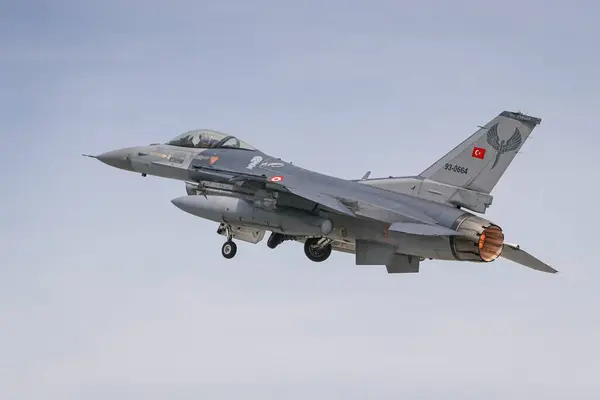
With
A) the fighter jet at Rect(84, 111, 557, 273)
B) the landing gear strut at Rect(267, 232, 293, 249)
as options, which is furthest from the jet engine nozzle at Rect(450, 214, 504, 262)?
the landing gear strut at Rect(267, 232, 293, 249)

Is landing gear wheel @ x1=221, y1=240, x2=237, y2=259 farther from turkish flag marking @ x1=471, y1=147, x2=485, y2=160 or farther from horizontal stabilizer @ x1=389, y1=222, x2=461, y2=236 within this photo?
turkish flag marking @ x1=471, y1=147, x2=485, y2=160

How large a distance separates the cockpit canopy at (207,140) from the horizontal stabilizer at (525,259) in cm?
599

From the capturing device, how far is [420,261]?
24562 mm

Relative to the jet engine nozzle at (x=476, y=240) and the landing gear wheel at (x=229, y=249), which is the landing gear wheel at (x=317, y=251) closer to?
the landing gear wheel at (x=229, y=249)

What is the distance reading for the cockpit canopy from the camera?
26656 mm

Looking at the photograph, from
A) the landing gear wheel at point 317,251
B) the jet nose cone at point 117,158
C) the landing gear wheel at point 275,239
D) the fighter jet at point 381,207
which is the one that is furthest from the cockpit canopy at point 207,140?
the landing gear wheel at point 317,251

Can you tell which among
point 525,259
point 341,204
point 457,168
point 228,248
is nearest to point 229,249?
point 228,248

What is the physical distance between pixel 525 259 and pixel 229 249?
6026mm

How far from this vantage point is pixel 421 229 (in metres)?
22.7

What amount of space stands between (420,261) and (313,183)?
2.63 m

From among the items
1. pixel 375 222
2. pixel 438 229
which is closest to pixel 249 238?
pixel 375 222

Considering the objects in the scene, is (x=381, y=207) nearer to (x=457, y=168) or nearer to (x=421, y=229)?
(x=421, y=229)

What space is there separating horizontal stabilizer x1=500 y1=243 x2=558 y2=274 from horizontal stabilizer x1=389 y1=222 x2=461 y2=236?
1894 mm

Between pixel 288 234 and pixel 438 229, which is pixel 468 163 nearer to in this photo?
pixel 438 229
